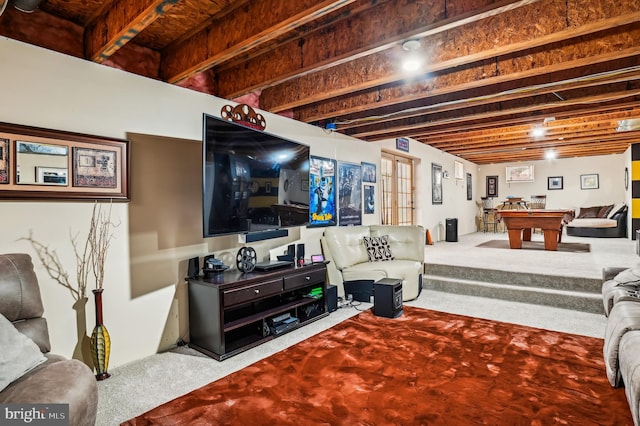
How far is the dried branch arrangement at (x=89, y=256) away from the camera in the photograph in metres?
2.34

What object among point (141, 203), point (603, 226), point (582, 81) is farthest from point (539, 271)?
point (603, 226)

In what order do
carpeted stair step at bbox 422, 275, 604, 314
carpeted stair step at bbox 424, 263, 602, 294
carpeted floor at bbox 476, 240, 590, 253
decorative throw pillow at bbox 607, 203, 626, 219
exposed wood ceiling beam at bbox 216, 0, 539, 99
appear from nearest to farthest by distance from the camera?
1. exposed wood ceiling beam at bbox 216, 0, 539, 99
2. carpeted stair step at bbox 422, 275, 604, 314
3. carpeted stair step at bbox 424, 263, 602, 294
4. carpeted floor at bbox 476, 240, 590, 253
5. decorative throw pillow at bbox 607, 203, 626, 219

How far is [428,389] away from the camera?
7.41 feet

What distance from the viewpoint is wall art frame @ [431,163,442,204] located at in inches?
311

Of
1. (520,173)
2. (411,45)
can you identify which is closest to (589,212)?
(520,173)

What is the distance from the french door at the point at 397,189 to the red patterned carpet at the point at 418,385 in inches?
143

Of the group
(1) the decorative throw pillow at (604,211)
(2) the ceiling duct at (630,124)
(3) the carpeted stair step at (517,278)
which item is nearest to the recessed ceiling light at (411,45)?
(3) the carpeted stair step at (517,278)

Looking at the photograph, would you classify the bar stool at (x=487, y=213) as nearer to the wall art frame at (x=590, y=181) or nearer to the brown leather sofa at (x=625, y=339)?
the wall art frame at (x=590, y=181)

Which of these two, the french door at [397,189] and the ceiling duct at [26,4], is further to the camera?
the french door at [397,189]

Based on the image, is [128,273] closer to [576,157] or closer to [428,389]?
[428,389]

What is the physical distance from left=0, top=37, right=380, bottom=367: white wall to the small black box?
63.3 inches

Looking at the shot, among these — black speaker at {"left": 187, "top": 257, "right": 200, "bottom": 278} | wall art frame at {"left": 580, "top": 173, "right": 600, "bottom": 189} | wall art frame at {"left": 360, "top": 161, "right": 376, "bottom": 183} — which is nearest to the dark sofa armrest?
wall art frame at {"left": 360, "top": 161, "right": 376, "bottom": 183}

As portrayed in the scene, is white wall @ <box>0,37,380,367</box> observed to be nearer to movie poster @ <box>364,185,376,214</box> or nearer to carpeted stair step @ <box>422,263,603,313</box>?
movie poster @ <box>364,185,376,214</box>

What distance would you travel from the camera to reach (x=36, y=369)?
5.16ft
